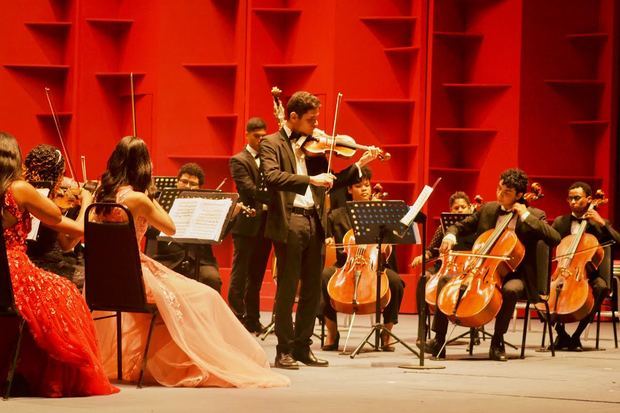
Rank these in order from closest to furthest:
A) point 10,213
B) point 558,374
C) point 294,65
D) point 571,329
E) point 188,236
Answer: point 10,213 < point 558,374 < point 188,236 < point 571,329 < point 294,65

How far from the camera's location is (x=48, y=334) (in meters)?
4.48

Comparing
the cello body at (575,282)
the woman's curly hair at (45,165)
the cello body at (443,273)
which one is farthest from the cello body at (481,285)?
the woman's curly hair at (45,165)

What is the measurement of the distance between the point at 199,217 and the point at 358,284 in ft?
3.72

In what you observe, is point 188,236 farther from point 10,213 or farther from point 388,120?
point 388,120

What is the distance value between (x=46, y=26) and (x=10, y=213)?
6661 mm

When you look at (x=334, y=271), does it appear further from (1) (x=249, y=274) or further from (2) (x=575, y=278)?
(2) (x=575, y=278)

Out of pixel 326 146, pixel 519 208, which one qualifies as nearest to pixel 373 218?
pixel 326 146

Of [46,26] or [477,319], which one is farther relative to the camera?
[46,26]

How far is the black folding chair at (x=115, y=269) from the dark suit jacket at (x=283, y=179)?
105 centimetres

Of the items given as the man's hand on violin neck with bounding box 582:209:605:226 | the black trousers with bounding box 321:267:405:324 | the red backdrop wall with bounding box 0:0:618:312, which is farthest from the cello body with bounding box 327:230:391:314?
the red backdrop wall with bounding box 0:0:618:312

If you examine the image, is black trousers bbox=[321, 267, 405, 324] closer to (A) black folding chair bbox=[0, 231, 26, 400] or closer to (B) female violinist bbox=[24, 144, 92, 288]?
(B) female violinist bbox=[24, 144, 92, 288]

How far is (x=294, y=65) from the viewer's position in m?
10.2

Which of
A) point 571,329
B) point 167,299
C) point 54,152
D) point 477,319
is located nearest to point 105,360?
point 167,299

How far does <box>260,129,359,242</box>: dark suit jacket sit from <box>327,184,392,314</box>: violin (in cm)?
85
